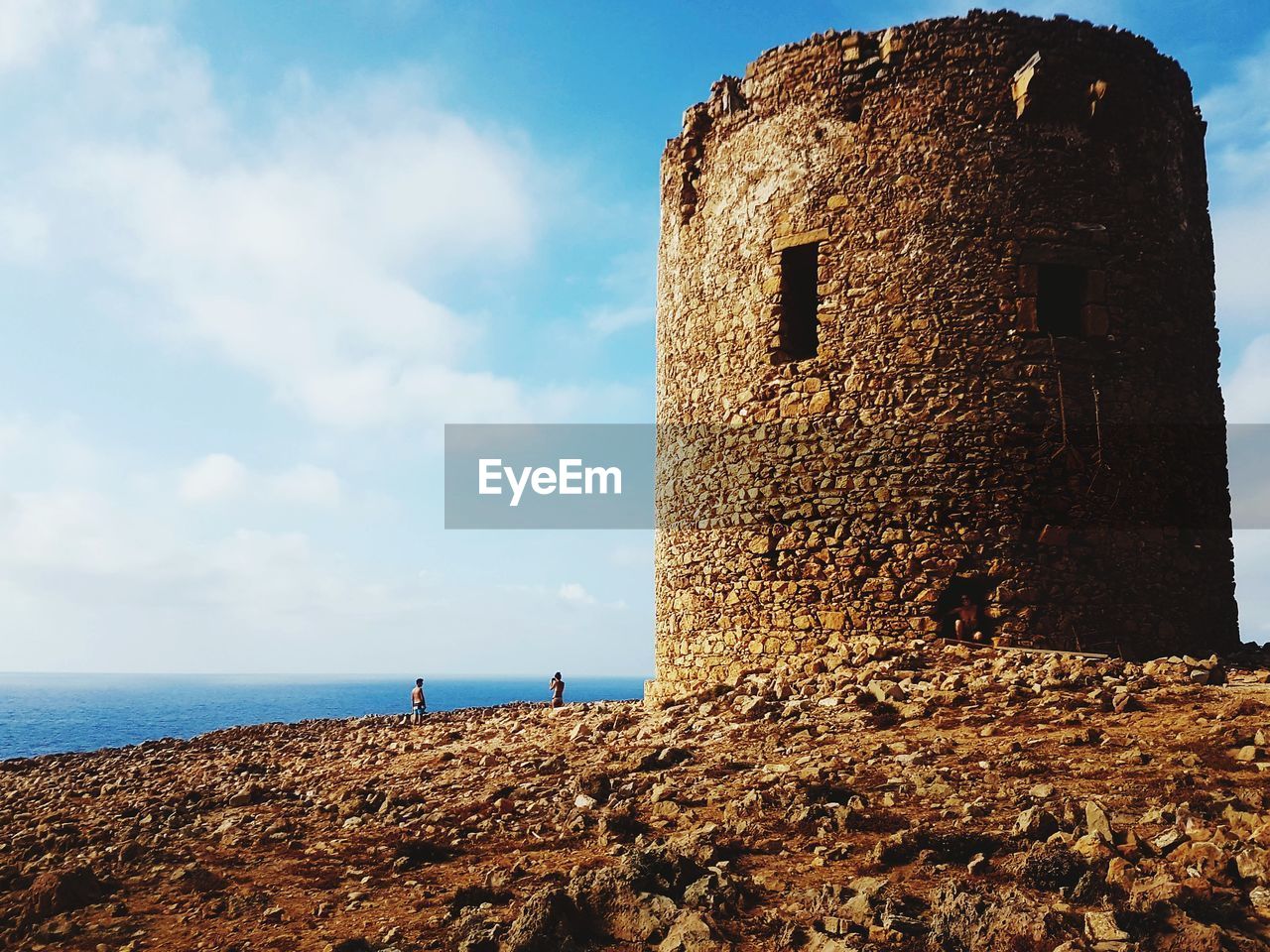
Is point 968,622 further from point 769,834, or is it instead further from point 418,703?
point 418,703

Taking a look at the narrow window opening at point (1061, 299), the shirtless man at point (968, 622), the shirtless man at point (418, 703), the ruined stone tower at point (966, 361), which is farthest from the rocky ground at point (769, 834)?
the shirtless man at point (418, 703)

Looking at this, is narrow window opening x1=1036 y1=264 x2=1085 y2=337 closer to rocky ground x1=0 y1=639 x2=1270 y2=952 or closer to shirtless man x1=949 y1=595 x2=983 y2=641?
shirtless man x1=949 y1=595 x2=983 y2=641

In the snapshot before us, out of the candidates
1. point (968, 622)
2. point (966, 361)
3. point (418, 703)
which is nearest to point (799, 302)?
point (966, 361)

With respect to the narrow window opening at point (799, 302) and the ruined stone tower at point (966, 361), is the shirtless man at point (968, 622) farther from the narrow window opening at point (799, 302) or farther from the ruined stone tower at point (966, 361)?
the narrow window opening at point (799, 302)

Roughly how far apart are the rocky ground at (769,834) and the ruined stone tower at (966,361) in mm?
923


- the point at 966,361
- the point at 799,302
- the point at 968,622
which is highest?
the point at 799,302

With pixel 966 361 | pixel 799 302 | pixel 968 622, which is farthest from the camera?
pixel 799 302

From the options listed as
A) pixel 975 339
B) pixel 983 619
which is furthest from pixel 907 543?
pixel 975 339

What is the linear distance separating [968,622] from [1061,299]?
11.8ft

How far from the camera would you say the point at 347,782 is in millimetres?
9039

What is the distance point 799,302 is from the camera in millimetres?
10234

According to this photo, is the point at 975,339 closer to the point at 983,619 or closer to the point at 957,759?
the point at 983,619

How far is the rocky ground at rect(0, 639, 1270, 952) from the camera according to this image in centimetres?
414

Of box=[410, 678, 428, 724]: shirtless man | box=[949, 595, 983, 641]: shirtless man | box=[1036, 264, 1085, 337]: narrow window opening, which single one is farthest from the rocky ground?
box=[410, 678, 428, 724]: shirtless man
